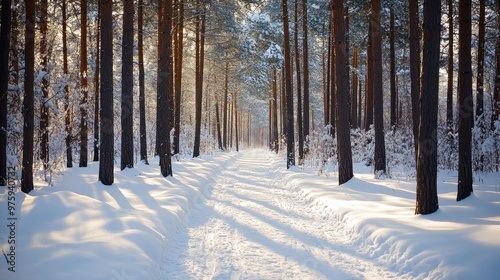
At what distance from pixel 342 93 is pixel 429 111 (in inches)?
160

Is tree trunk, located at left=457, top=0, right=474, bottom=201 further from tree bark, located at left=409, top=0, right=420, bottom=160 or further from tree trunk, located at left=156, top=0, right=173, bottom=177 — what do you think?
tree trunk, located at left=156, top=0, right=173, bottom=177

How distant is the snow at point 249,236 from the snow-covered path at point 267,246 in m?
0.02

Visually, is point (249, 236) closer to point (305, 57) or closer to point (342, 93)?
point (342, 93)

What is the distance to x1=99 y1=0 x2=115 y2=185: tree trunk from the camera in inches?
313

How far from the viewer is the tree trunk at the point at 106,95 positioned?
795cm

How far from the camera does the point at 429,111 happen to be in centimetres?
543

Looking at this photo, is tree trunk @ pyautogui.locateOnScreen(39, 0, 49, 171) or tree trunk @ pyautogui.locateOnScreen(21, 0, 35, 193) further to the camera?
tree trunk @ pyautogui.locateOnScreen(39, 0, 49, 171)

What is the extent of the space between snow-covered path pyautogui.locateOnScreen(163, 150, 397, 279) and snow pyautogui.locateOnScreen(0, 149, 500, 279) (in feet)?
0.06

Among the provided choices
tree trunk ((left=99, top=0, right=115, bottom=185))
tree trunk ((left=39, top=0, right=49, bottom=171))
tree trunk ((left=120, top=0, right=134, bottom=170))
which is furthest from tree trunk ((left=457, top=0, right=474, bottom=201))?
tree trunk ((left=39, top=0, right=49, bottom=171))

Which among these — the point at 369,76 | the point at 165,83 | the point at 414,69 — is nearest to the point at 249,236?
the point at 165,83

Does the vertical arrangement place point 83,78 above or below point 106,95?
above

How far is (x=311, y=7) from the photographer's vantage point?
16.8 metres

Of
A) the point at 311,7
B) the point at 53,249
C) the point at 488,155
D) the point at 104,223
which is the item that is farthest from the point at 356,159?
the point at 53,249

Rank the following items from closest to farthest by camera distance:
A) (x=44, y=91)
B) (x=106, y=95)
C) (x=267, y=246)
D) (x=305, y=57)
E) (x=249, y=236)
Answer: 1. (x=267, y=246)
2. (x=249, y=236)
3. (x=106, y=95)
4. (x=44, y=91)
5. (x=305, y=57)
